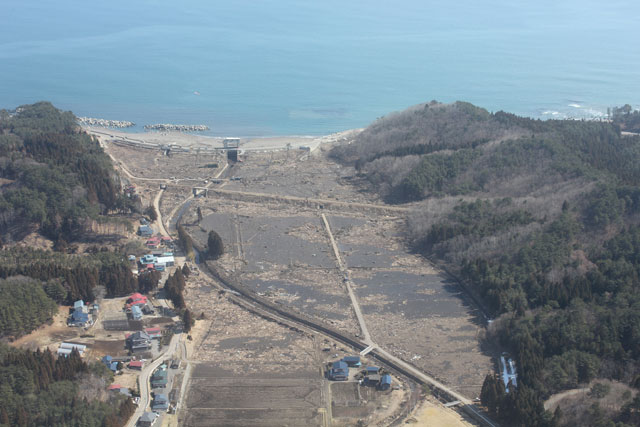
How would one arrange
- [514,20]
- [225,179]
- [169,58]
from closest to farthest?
[225,179] < [169,58] < [514,20]

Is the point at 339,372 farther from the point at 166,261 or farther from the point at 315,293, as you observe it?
the point at 166,261

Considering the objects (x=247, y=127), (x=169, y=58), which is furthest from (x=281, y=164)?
(x=169, y=58)

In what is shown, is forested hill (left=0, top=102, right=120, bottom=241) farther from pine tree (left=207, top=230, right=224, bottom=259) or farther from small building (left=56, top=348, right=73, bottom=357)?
small building (left=56, top=348, right=73, bottom=357)

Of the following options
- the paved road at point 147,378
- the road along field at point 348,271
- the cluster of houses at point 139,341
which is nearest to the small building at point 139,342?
the cluster of houses at point 139,341

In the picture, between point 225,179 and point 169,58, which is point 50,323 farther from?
point 169,58

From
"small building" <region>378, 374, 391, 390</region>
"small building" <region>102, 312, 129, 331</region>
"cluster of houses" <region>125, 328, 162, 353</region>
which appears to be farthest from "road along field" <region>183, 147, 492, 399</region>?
"cluster of houses" <region>125, 328, 162, 353</region>

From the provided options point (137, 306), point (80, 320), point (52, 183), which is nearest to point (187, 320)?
point (137, 306)
